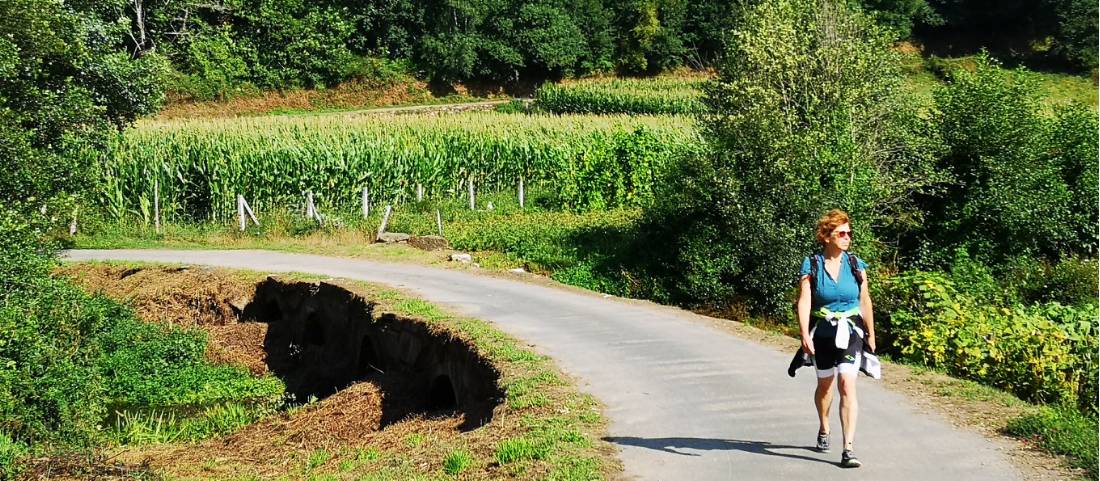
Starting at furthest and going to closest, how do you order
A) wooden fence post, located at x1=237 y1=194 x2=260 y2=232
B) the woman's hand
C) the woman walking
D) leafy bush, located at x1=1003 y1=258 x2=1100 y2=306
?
1. wooden fence post, located at x1=237 y1=194 x2=260 y2=232
2. leafy bush, located at x1=1003 y1=258 x2=1100 y2=306
3. the woman walking
4. the woman's hand

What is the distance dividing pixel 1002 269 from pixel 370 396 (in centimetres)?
→ 1353

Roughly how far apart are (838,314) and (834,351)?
30 centimetres

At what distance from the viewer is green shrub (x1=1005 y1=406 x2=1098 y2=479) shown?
9.04m

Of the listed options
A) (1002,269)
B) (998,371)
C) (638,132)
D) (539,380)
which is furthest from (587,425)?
(638,132)

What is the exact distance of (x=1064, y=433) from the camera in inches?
376

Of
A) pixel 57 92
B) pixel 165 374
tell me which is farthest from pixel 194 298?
pixel 57 92

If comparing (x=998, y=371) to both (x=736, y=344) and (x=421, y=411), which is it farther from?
(x=421, y=411)

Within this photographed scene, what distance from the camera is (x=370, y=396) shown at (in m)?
15.5

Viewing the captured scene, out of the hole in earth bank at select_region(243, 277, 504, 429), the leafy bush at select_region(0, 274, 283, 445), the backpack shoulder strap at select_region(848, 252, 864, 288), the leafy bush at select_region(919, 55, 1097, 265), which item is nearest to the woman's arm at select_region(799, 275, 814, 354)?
the backpack shoulder strap at select_region(848, 252, 864, 288)

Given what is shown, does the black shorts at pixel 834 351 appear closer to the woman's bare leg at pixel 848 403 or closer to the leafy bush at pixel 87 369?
the woman's bare leg at pixel 848 403

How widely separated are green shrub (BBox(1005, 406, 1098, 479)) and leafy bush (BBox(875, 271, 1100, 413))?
209 cm

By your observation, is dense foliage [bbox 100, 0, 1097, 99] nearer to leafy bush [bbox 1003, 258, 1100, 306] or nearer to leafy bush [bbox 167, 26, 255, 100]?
leafy bush [bbox 167, 26, 255, 100]

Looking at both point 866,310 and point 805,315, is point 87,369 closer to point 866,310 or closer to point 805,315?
point 805,315

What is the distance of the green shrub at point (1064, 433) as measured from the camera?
904 centimetres
